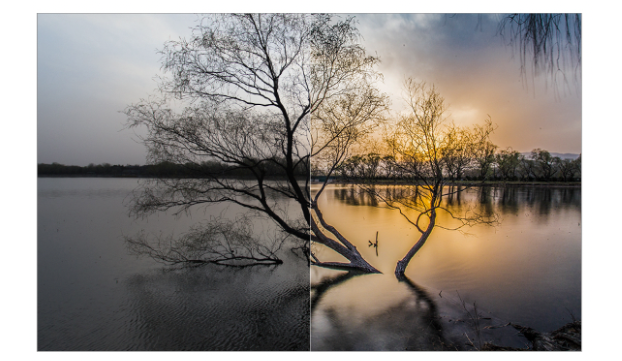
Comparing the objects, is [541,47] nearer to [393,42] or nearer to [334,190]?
[393,42]

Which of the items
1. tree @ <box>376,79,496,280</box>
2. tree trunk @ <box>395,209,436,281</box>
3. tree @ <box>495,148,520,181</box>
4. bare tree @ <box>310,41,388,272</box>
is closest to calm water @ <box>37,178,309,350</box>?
bare tree @ <box>310,41,388,272</box>

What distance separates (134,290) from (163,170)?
3.26 feet

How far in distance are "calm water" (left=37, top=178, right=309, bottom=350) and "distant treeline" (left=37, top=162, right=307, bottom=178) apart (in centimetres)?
7

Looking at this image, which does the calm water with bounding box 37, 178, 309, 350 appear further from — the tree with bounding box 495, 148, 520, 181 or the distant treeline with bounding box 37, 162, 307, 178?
the tree with bounding box 495, 148, 520, 181

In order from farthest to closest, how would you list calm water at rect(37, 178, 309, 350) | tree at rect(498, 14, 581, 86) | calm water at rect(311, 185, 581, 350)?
tree at rect(498, 14, 581, 86) < calm water at rect(311, 185, 581, 350) < calm water at rect(37, 178, 309, 350)

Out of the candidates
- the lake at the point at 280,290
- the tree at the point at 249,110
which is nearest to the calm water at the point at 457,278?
the lake at the point at 280,290

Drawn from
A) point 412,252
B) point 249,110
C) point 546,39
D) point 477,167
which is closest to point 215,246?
point 249,110

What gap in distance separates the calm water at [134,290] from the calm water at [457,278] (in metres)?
0.35

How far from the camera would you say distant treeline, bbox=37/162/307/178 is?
6.93ft

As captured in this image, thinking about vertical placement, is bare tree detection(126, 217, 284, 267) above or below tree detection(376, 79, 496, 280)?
below

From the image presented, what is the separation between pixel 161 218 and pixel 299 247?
1.20 metres

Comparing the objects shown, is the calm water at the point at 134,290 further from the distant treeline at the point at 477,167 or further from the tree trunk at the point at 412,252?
the distant treeline at the point at 477,167

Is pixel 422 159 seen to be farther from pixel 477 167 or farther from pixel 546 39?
pixel 546 39
